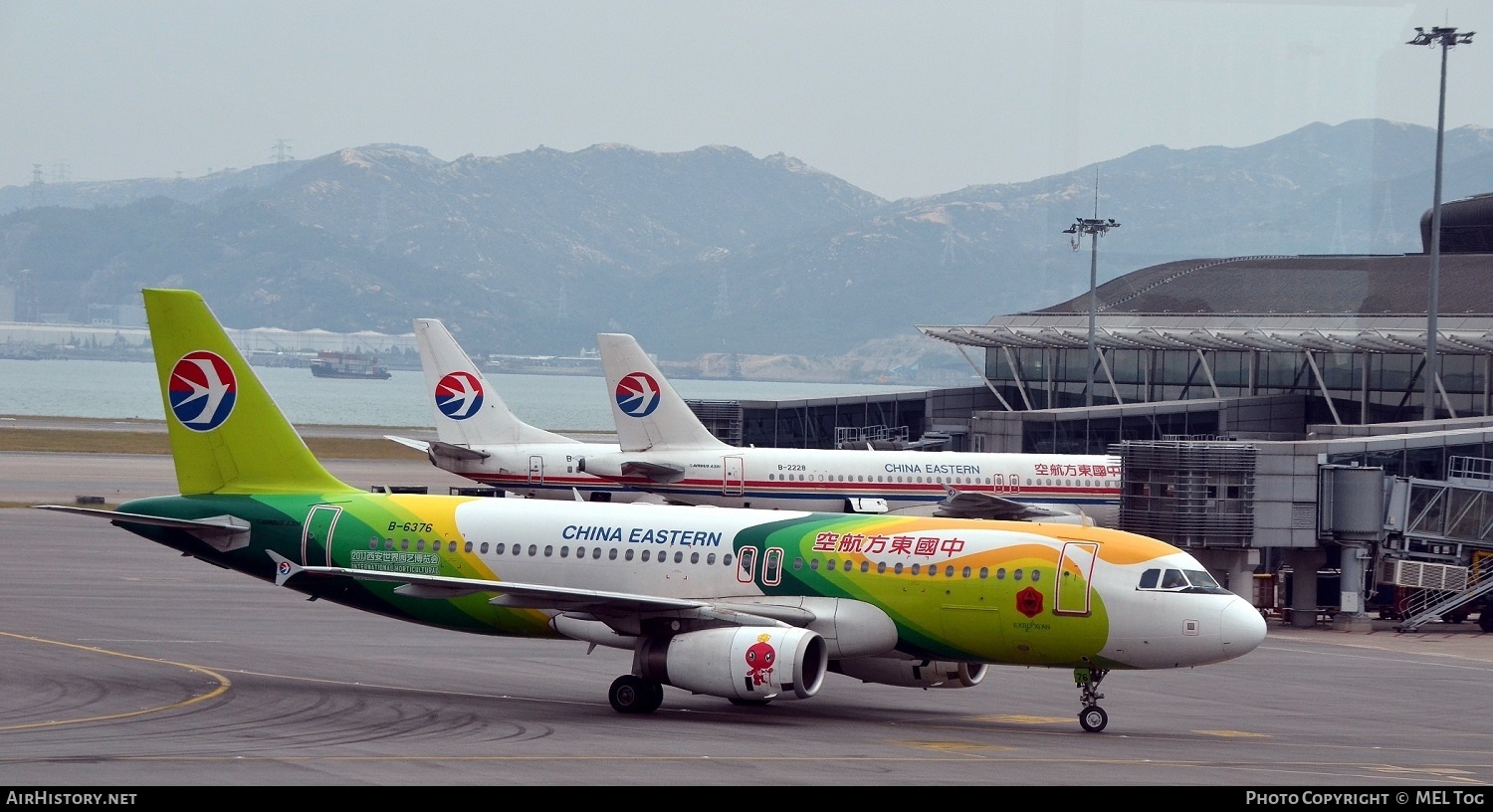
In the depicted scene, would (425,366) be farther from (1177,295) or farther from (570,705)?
(1177,295)

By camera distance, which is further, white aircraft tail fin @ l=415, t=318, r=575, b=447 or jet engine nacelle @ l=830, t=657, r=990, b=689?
white aircraft tail fin @ l=415, t=318, r=575, b=447

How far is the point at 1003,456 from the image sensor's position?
66625 mm

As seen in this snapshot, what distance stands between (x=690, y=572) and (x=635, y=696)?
3103mm

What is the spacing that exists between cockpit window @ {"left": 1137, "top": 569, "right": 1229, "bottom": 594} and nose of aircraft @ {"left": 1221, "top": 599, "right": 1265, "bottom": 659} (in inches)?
20.8

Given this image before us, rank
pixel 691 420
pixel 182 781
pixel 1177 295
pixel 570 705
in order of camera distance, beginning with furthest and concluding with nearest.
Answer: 1. pixel 1177 295
2. pixel 691 420
3. pixel 570 705
4. pixel 182 781

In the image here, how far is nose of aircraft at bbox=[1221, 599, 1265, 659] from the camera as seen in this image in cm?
2973

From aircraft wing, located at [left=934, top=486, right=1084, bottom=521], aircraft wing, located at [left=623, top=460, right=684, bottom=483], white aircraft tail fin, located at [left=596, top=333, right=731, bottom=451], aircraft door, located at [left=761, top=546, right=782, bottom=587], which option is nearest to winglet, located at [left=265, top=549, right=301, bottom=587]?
aircraft door, located at [left=761, top=546, right=782, bottom=587]

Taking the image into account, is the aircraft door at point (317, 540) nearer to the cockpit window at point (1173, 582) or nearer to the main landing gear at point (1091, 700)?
the main landing gear at point (1091, 700)

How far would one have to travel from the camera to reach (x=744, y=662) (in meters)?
29.6

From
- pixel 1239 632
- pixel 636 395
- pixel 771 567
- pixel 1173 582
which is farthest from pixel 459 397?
pixel 1239 632

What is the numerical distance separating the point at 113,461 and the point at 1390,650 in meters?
86.3

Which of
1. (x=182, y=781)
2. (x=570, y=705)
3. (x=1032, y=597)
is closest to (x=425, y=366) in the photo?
(x=570, y=705)

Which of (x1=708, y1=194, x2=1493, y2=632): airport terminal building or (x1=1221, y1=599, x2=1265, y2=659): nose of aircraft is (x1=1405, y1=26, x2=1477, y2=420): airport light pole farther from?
(x1=1221, y1=599, x2=1265, y2=659): nose of aircraft

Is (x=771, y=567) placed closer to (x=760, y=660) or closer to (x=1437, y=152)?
(x=760, y=660)
